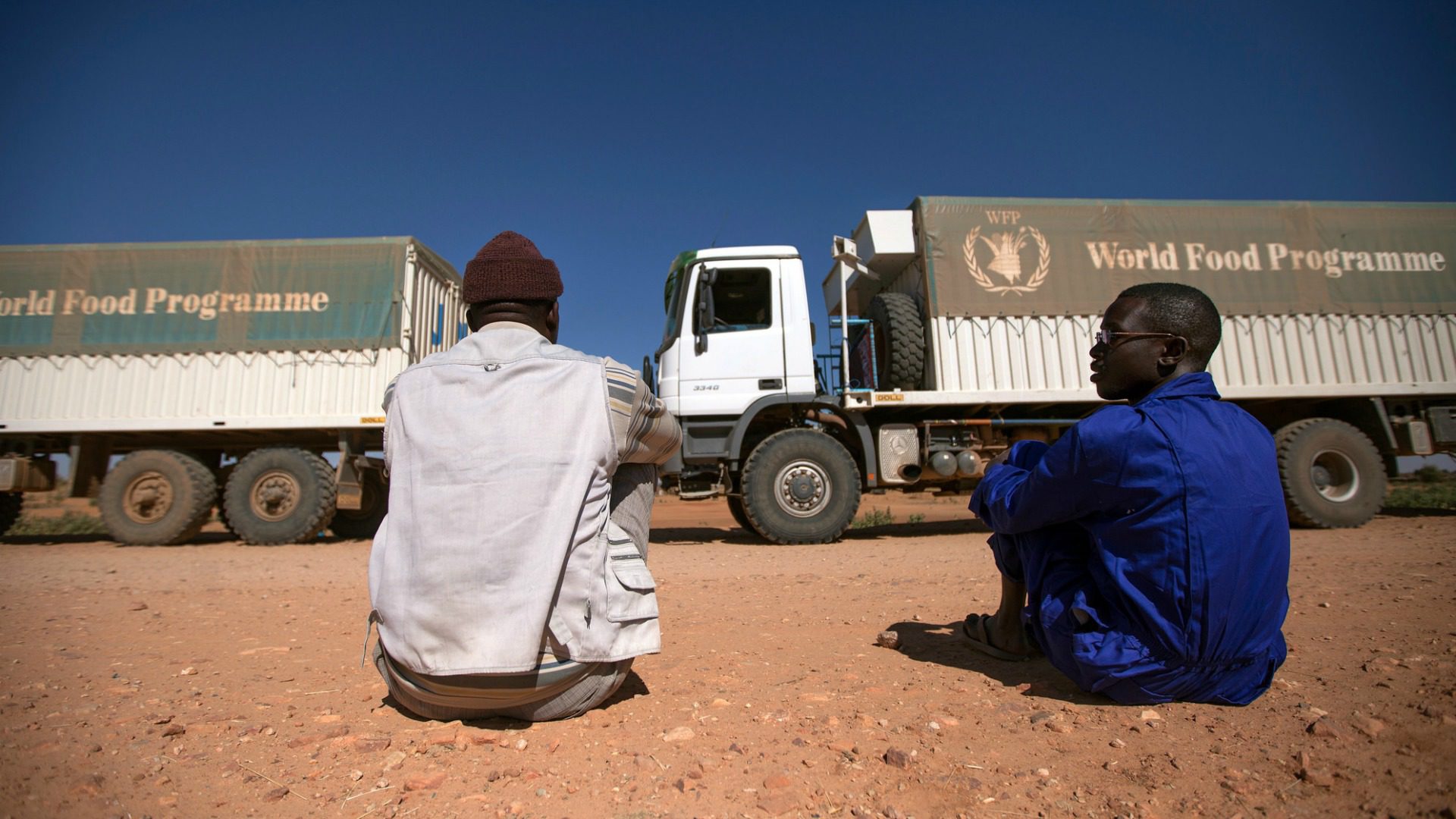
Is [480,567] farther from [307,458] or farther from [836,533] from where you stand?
[307,458]

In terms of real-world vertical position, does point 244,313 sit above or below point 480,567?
above

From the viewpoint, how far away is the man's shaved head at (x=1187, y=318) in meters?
2.07

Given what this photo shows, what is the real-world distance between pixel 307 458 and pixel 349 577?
3267 millimetres

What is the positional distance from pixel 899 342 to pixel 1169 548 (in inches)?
236

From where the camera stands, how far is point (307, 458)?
819cm

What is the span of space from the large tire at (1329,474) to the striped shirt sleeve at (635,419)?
8.09 meters

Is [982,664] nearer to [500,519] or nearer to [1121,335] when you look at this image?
[1121,335]

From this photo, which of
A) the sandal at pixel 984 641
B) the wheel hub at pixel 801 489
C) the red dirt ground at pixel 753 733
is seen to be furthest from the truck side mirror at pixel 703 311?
the sandal at pixel 984 641

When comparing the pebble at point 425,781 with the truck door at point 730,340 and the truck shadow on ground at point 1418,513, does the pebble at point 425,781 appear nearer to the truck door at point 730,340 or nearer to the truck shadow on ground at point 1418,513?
the truck door at point 730,340

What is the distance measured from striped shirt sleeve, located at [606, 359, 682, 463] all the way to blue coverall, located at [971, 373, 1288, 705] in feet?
3.38

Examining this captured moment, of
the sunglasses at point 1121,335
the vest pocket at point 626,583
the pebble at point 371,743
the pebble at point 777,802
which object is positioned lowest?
the pebble at point 777,802

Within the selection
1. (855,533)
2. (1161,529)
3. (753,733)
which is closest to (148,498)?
(855,533)

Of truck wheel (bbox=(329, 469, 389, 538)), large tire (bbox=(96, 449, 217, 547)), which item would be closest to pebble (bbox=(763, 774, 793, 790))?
truck wheel (bbox=(329, 469, 389, 538))

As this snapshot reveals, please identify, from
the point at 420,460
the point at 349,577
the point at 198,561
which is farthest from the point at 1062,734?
the point at 198,561
